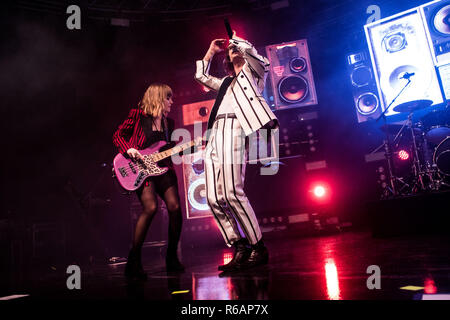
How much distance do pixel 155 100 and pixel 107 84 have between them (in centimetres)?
392

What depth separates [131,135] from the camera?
2.63 m

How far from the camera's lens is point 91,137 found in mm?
6020

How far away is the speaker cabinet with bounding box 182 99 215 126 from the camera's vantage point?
6289 millimetres

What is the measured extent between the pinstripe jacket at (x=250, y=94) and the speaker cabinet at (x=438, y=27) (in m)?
4.52

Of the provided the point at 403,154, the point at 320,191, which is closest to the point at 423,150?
the point at 403,154

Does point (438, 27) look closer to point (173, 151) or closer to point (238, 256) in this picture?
point (173, 151)

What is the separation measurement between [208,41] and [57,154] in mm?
3723

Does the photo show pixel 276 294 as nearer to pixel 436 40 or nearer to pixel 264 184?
pixel 264 184

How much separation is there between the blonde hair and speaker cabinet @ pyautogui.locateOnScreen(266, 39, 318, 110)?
337 cm

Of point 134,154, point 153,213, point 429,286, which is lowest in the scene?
point 429,286

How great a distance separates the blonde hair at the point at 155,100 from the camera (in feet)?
8.93

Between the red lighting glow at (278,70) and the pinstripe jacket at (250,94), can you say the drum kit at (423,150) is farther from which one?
the pinstripe jacket at (250,94)

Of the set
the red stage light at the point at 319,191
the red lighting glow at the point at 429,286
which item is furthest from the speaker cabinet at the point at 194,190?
the red lighting glow at the point at 429,286
